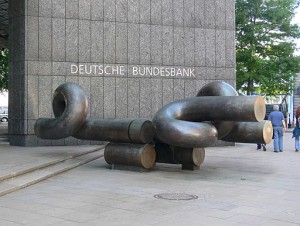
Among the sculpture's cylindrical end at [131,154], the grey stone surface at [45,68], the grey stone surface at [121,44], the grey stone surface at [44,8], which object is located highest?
the grey stone surface at [44,8]

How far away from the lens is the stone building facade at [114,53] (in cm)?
1661

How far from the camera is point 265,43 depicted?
1319 inches

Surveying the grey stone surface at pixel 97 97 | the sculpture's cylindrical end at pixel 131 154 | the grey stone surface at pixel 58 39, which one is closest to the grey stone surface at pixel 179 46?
the grey stone surface at pixel 97 97

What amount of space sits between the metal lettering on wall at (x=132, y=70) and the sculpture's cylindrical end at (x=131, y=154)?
5.77m

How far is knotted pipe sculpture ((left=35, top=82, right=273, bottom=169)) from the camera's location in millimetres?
10172

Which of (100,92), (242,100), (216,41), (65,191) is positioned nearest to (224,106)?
(242,100)

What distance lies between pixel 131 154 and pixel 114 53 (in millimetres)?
6902

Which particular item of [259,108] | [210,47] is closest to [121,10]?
[210,47]

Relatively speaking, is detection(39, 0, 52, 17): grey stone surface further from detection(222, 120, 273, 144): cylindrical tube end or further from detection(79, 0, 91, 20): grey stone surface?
detection(222, 120, 273, 144): cylindrical tube end

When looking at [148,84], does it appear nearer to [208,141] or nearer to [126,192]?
[208,141]

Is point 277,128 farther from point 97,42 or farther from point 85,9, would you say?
point 85,9

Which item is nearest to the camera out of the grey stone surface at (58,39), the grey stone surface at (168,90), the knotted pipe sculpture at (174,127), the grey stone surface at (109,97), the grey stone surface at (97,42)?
the knotted pipe sculpture at (174,127)

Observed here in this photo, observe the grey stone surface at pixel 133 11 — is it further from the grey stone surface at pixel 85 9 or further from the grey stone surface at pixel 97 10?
the grey stone surface at pixel 85 9

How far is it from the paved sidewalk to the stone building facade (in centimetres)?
410
